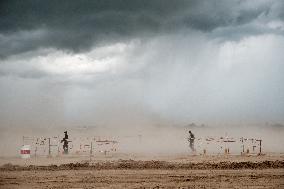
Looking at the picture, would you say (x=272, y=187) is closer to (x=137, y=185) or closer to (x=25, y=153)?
(x=137, y=185)

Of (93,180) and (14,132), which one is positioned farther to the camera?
(14,132)

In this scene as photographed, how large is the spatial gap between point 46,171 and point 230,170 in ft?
35.9

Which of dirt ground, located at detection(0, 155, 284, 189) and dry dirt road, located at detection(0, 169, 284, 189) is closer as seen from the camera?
dry dirt road, located at detection(0, 169, 284, 189)

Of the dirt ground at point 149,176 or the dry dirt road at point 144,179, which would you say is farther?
the dirt ground at point 149,176

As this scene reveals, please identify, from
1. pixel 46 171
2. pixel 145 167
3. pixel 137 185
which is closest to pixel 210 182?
pixel 137 185

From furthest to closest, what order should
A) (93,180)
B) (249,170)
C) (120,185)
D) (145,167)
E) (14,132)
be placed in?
(14,132) → (145,167) → (249,170) → (93,180) → (120,185)

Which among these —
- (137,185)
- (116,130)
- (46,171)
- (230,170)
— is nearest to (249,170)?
(230,170)

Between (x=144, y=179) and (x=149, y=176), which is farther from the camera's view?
(x=149, y=176)

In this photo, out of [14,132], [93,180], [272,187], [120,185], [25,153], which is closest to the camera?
[272,187]

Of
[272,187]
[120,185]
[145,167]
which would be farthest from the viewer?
[145,167]

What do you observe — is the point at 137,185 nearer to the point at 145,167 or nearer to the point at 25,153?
Answer: the point at 145,167

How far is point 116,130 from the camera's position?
329 ft

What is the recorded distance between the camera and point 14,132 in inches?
3821

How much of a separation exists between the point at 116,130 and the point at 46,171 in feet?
254
